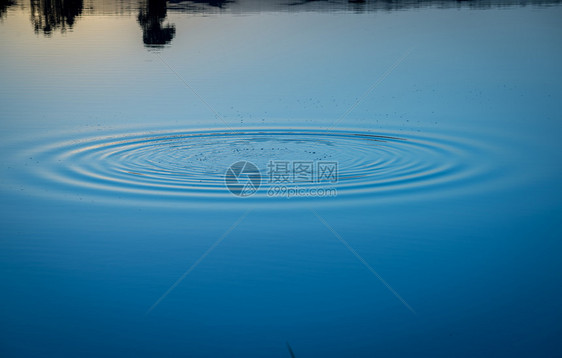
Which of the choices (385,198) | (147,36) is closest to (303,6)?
(147,36)

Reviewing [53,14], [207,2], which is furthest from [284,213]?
[207,2]

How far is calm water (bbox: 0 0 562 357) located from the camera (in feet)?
21.8

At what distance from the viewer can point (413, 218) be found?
10.0 meters

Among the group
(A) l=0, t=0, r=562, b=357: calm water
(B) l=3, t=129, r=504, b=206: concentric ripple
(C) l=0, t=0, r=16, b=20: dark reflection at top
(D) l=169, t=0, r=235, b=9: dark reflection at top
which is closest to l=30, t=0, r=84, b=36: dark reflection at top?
(C) l=0, t=0, r=16, b=20: dark reflection at top

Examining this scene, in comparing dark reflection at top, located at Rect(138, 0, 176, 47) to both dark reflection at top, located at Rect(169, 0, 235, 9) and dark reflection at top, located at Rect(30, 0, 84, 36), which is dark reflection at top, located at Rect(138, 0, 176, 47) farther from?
dark reflection at top, located at Rect(30, 0, 84, 36)

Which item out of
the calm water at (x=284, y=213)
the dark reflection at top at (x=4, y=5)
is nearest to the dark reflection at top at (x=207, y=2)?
the dark reflection at top at (x=4, y=5)

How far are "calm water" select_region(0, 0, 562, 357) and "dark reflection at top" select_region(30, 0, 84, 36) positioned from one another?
21.3 meters

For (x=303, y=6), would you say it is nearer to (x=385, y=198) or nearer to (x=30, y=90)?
(x=30, y=90)

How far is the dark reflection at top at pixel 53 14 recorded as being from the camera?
45.1m

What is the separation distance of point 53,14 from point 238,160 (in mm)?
43812

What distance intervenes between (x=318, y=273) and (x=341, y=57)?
70.2 ft

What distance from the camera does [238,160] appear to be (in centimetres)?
1311

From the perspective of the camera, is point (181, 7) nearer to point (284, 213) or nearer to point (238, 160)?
point (238, 160)

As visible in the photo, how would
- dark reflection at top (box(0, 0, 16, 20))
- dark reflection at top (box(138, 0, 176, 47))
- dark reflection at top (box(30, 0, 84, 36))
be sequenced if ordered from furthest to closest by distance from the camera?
dark reflection at top (box(0, 0, 16, 20)) → dark reflection at top (box(30, 0, 84, 36)) → dark reflection at top (box(138, 0, 176, 47))
